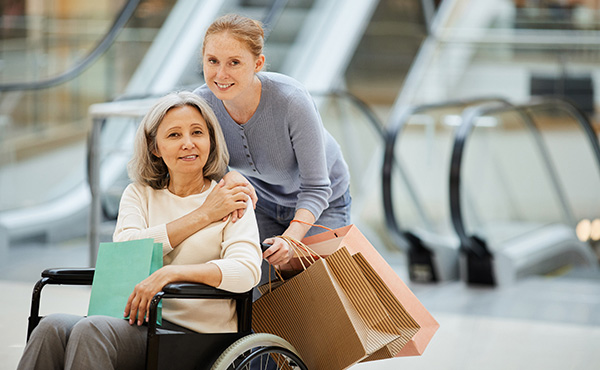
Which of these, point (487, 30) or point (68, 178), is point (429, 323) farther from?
point (487, 30)

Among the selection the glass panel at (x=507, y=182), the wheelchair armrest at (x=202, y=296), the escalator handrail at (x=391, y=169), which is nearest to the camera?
the wheelchair armrest at (x=202, y=296)

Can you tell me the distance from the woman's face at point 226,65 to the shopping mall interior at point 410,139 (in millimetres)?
1859

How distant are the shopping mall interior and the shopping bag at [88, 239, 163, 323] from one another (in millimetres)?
1481

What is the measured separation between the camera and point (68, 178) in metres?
7.93

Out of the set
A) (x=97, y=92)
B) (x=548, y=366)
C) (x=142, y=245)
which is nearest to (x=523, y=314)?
(x=548, y=366)

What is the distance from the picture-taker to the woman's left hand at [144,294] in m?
2.10

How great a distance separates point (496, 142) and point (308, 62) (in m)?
2.74

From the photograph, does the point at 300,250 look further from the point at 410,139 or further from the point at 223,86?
the point at 410,139

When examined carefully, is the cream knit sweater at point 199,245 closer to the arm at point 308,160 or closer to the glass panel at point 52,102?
the arm at point 308,160

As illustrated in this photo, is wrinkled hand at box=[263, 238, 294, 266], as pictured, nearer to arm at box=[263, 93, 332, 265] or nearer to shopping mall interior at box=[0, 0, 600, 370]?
arm at box=[263, 93, 332, 265]

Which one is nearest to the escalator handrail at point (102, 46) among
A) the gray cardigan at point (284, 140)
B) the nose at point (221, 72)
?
the gray cardigan at point (284, 140)

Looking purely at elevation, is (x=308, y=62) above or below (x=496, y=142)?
above

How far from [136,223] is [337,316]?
69 centimetres

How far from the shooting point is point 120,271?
227cm
